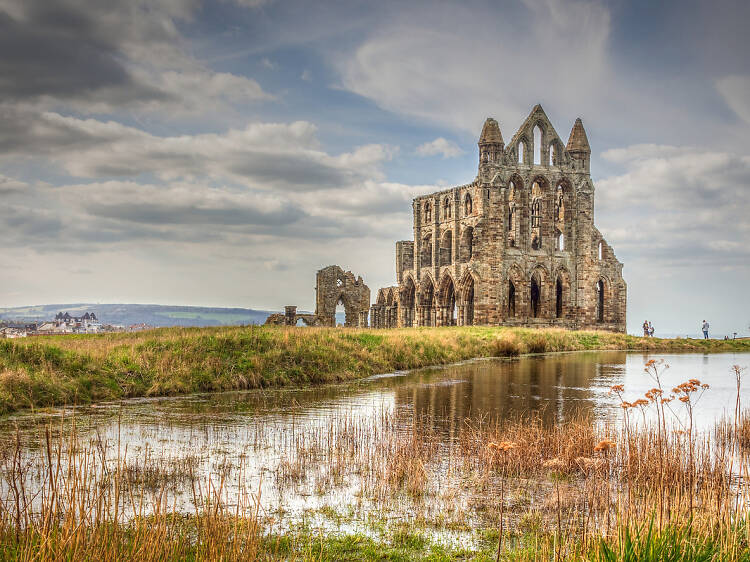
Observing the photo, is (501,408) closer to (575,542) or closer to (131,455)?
(131,455)

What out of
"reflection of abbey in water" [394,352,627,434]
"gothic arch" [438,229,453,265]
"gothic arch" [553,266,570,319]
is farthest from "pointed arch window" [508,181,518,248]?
"reflection of abbey in water" [394,352,627,434]

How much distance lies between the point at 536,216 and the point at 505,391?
49453 mm

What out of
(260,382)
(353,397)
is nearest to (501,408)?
(353,397)

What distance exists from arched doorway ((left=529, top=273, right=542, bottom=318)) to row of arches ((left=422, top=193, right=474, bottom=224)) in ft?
27.5

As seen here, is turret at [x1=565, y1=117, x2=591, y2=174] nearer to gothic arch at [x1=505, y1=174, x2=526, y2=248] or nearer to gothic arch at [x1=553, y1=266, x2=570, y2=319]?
gothic arch at [x1=505, y1=174, x2=526, y2=248]

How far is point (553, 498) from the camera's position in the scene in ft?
26.7

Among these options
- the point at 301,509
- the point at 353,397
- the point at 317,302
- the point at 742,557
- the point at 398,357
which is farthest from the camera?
the point at 317,302

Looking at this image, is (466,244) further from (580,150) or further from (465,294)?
(580,150)

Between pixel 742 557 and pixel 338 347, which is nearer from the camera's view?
pixel 742 557

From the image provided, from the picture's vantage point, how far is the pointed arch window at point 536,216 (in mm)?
64981

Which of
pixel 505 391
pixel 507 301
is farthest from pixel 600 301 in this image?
pixel 505 391

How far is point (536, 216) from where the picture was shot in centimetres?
6700

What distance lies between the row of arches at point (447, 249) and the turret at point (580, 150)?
12.1 m

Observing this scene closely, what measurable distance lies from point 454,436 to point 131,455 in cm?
556
